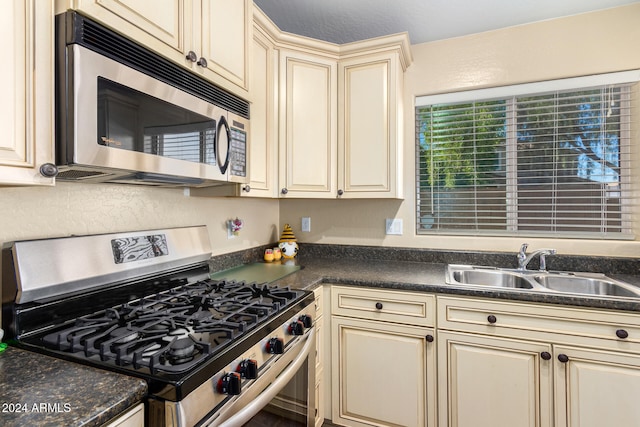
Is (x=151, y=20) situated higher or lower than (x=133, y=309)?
higher

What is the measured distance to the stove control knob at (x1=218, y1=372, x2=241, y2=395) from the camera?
0.89 meters

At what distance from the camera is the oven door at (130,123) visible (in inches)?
34.4

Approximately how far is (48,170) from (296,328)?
940mm

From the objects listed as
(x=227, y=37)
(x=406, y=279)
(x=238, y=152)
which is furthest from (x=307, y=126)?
(x=406, y=279)

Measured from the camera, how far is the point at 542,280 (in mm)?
1893

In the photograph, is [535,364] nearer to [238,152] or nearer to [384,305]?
[384,305]

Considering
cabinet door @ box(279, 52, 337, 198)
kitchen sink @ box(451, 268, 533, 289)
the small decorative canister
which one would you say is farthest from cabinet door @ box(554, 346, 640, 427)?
the small decorative canister

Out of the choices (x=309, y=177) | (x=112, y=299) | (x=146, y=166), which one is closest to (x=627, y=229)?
(x=309, y=177)

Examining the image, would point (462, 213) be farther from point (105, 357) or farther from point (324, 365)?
point (105, 357)

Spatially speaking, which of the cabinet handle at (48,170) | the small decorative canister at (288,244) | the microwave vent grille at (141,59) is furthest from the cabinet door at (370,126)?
the cabinet handle at (48,170)

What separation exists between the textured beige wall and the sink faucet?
171 centimetres

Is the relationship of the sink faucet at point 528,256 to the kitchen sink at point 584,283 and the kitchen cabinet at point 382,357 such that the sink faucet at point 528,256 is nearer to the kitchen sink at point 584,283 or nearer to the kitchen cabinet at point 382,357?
the kitchen sink at point 584,283

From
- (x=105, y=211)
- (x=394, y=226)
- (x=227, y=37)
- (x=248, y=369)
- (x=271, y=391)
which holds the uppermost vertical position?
(x=227, y=37)

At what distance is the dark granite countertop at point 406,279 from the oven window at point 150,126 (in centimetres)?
79
